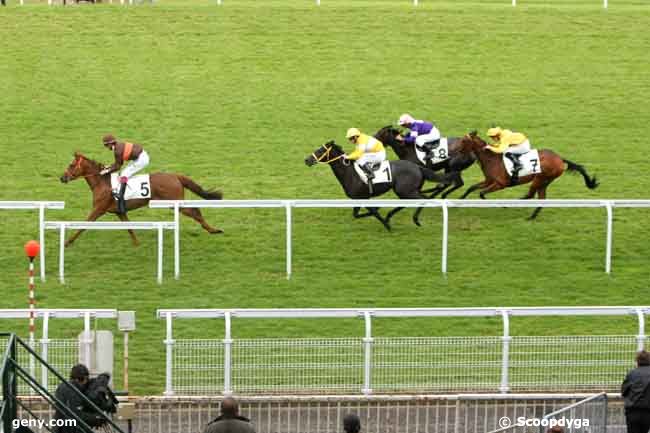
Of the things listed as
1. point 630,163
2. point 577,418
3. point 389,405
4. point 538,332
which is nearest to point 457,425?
point 389,405

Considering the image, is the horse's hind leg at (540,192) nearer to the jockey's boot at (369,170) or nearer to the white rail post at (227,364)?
the jockey's boot at (369,170)

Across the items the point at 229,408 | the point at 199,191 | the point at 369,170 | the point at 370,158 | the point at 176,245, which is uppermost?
the point at 370,158

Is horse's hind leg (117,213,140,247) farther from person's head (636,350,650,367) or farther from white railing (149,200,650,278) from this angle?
person's head (636,350,650,367)

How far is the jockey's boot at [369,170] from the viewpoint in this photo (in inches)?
687

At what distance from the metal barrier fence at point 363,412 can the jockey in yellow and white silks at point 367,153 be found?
568 centimetres

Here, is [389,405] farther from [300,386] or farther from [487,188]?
[487,188]

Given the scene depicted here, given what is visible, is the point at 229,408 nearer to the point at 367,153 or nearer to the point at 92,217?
the point at 92,217

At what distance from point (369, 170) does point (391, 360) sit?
16.1ft

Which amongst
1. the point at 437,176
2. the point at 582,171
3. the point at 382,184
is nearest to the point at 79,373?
the point at 382,184

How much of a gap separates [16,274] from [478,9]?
13.9 metres

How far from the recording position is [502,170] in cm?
1816

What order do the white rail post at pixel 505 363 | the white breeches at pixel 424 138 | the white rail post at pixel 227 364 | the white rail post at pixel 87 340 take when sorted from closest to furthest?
1. the white rail post at pixel 87 340
2. the white rail post at pixel 227 364
3. the white rail post at pixel 505 363
4. the white breeches at pixel 424 138

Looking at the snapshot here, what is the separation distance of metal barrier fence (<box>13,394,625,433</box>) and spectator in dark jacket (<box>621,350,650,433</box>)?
87cm

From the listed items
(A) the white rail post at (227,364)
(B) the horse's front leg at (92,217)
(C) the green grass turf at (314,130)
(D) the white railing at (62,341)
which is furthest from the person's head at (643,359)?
(B) the horse's front leg at (92,217)
